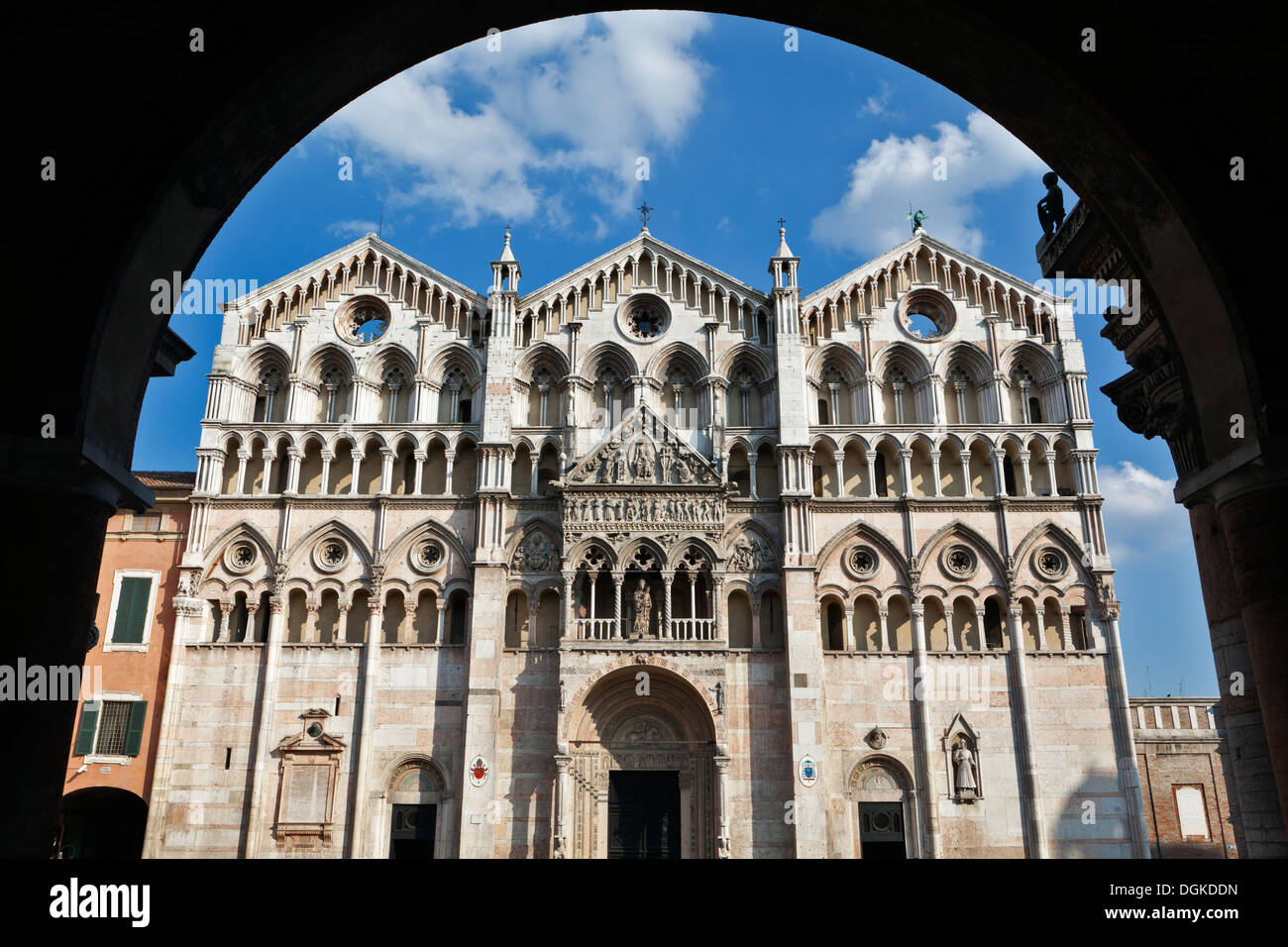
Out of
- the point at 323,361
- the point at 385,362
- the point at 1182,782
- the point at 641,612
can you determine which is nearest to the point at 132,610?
the point at 323,361

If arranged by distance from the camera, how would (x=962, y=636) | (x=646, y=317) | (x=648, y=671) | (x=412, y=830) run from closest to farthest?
(x=412, y=830)
(x=648, y=671)
(x=962, y=636)
(x=646, y=317)

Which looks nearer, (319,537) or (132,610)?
(132,610)

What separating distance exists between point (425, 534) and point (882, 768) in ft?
53.0

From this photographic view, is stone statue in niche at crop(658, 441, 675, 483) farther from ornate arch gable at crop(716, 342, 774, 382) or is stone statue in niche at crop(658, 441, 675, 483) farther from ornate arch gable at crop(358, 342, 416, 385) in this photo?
ornate arch gable at crop(358, 342, 416, 385)

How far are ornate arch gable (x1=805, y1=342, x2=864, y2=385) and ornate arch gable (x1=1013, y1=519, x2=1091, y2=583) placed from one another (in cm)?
767

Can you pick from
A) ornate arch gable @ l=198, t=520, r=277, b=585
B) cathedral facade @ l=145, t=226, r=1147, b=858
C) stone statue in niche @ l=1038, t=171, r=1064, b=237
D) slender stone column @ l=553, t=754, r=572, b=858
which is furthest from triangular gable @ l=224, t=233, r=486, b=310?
stone statue in niche @ l=1038, t=171, r=1064, b=237

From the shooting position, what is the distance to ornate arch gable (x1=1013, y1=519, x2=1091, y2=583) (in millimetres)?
31766

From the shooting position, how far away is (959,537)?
3234 centimetres

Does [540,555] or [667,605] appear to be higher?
[540,555]

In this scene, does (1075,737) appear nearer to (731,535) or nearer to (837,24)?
(731,535)

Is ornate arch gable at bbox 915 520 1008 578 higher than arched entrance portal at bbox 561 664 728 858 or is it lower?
higher

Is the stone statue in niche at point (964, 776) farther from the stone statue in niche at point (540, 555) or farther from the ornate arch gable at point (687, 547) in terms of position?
the stone statue in niche at point (540, 555)

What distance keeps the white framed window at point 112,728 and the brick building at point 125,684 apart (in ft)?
0.10

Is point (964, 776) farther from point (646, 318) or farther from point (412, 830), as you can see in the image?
point (646, 318)
